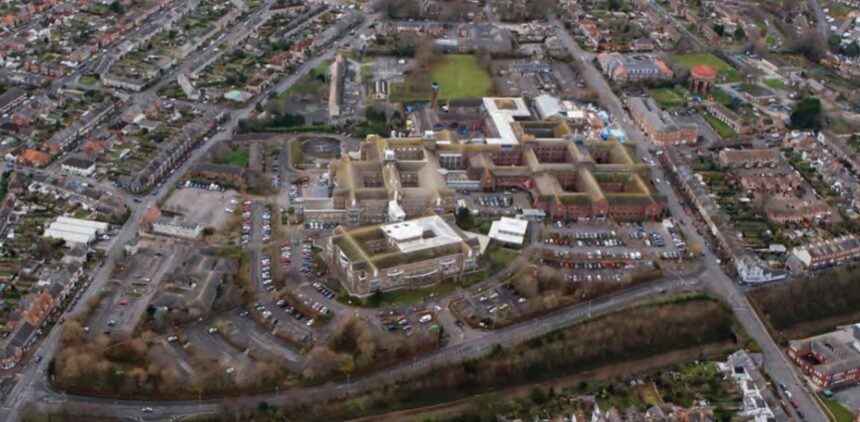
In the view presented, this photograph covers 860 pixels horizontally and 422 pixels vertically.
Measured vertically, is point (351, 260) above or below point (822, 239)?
above

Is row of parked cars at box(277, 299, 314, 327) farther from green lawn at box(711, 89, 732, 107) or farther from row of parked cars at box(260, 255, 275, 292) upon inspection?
green lawn at box(711, 89, 732, 107)

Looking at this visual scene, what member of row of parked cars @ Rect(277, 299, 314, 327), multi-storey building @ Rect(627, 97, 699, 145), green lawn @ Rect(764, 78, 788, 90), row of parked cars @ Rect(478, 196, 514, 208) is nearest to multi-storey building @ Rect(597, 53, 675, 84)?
multi-storey building @ Rect(627, 97, 699, 145)

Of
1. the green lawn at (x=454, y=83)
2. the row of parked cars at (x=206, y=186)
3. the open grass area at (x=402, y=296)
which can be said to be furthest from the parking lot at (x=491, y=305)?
the green lawn at (x=454, y=83)

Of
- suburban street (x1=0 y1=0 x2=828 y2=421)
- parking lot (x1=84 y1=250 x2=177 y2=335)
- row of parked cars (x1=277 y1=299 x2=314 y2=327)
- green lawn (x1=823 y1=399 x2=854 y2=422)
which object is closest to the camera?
suburban street (x1=0 y1=0 x2=828 y2=421)

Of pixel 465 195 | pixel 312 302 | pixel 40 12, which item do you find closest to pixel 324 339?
pixel 312 302

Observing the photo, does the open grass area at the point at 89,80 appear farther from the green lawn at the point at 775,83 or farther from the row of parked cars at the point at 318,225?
the green lawn at the point at 775,83

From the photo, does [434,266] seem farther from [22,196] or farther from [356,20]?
[356,20]
